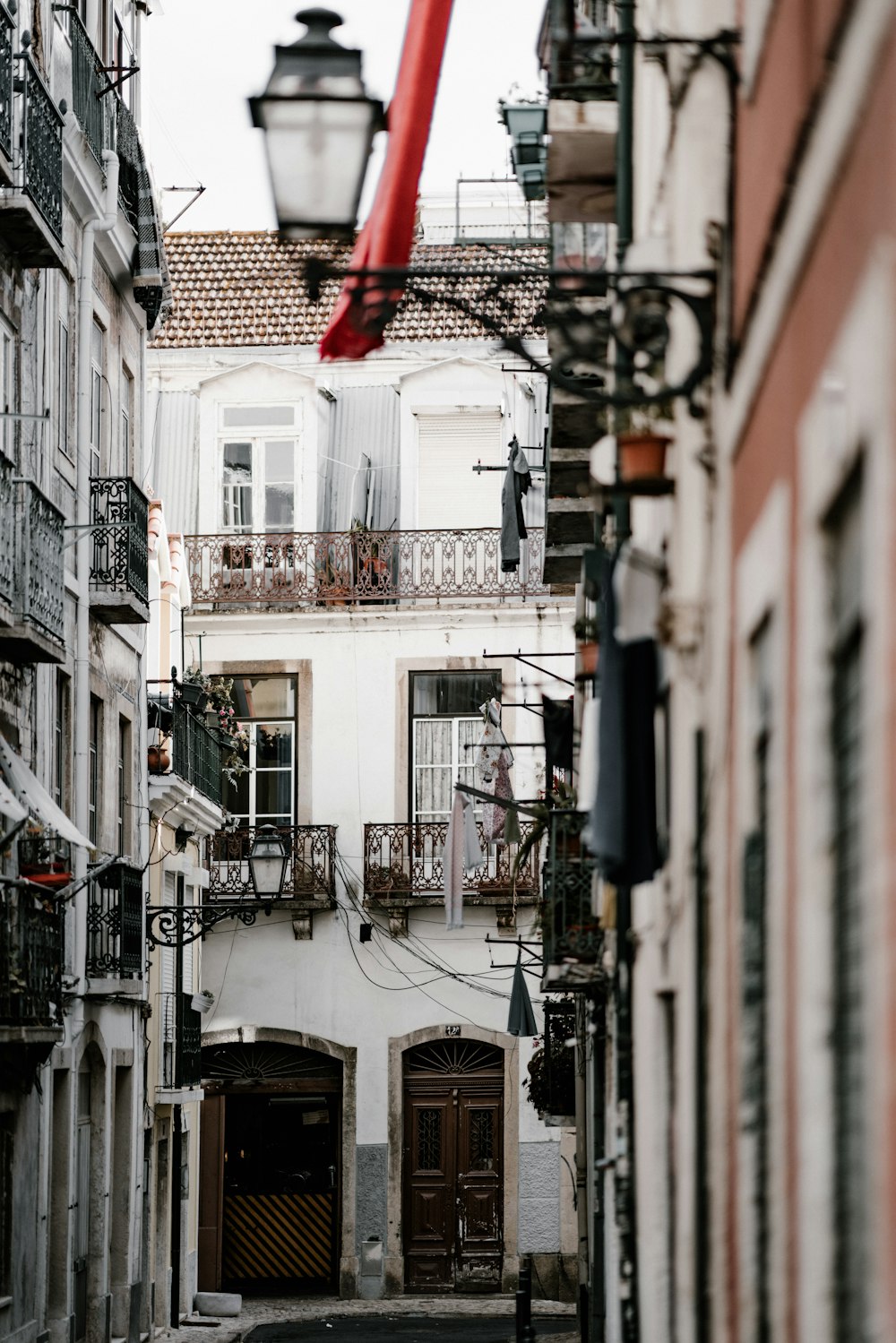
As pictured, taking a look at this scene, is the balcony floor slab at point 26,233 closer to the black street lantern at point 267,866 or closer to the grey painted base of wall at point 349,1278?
the black street lantern at point 267,866

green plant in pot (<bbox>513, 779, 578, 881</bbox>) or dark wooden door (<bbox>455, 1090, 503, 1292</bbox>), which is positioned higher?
green plant in pot (<bbox>513, 779, 578, 881</bbox>)

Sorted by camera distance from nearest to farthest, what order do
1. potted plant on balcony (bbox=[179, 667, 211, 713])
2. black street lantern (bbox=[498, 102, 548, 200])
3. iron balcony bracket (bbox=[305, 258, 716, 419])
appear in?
iron balcony bracket (bbox=[305, 258, 716, 419]) → black street lantern (bbox=[498, 102, 548, 200]) → potted plant on balcony (bbox=[179, 667, 211, 713])

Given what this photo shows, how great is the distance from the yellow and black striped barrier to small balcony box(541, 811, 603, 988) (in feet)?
52.2

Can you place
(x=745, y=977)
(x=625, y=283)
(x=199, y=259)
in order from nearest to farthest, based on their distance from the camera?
(x=745, y=977) → (x=625, y=283) → (x=199, y=259)

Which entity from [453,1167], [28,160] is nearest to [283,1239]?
[453,1167]

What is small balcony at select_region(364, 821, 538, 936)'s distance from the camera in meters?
31.9

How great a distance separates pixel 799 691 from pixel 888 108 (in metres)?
1.69

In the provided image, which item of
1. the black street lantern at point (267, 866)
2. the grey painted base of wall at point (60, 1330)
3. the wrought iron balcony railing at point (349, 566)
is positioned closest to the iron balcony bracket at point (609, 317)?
the grey painted base of wall at point (60, 1330)

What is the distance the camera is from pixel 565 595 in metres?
33.4

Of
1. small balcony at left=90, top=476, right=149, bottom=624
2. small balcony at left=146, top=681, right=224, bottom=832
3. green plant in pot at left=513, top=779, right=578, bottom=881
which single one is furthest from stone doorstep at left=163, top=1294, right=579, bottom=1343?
small balcony at left=90, top=476, right=149, bottom=624

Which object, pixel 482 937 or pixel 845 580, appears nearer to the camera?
pixel 845 580

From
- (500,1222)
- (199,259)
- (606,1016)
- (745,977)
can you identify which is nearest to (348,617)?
A: (199,259)

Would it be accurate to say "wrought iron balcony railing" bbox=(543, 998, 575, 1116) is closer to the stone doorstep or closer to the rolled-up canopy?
the stone doorstep

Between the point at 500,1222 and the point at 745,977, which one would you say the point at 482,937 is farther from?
the point at 745,977
